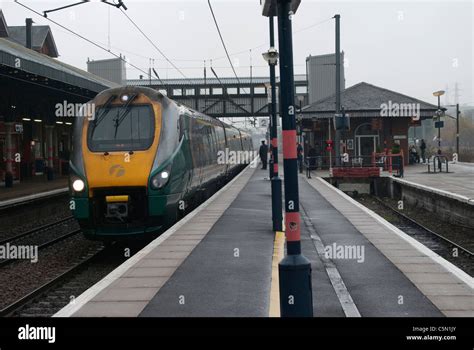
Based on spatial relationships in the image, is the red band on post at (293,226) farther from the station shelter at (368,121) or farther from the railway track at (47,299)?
the station shelter at (368,121)

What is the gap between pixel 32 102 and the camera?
83.3 ft

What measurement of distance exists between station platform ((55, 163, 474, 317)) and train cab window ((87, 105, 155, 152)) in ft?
6.85

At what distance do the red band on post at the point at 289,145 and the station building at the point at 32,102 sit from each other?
33.2 feet

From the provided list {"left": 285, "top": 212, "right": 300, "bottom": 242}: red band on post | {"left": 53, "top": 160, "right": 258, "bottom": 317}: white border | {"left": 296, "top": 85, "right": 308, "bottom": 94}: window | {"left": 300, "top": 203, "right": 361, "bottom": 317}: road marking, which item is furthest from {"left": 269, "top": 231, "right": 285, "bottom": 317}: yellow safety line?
{"left": 296, "top": 85, "right": 308, "bottom": 94}: window

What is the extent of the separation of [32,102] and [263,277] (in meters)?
20.0

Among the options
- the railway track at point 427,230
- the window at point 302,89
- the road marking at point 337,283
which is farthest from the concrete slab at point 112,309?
the window at point 302,89

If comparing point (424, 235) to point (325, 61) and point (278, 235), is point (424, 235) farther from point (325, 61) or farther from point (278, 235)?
point (325, 61)

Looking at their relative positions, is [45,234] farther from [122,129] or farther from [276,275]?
[276,275]

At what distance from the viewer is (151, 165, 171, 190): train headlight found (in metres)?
11.6

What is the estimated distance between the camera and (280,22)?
17.7ft

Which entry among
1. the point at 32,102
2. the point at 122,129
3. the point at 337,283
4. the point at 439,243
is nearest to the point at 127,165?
the point at 122,129

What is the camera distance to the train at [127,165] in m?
11.6
